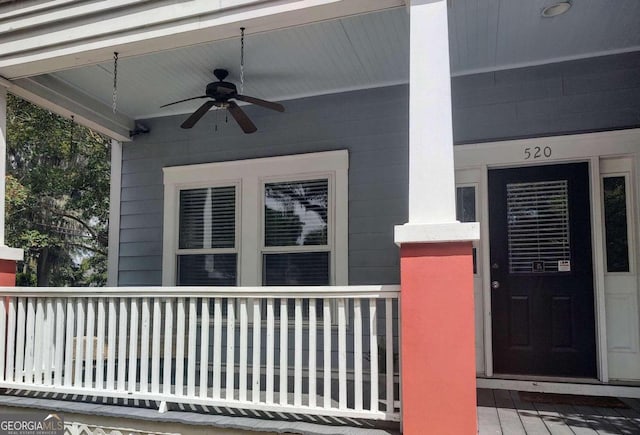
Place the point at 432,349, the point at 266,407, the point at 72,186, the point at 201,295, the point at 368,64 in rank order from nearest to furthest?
1. the point at 432,349
2. the point at 266,407
3. the point at 201,295
4. the point at 368,64
5. the point at 72,186

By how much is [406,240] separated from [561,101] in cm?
249

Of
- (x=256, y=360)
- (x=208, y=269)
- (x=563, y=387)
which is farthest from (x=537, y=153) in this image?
(x=208, y=269)

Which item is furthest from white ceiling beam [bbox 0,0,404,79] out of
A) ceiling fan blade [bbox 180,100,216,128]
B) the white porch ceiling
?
ceiling fan blade [bbox 180,100,216,128]

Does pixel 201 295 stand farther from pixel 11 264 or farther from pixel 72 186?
pixel 72 186

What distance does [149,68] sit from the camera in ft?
14.9

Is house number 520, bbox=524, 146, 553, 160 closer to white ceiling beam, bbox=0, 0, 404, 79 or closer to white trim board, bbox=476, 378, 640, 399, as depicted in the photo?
white trim board, bbox=476, 378, 640, 399

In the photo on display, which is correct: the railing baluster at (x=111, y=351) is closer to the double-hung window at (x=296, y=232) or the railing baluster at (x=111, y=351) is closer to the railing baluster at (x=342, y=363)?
the railing baluster at (x=342, y=363)

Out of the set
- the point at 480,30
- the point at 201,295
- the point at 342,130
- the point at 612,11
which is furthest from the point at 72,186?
the point at 612,11

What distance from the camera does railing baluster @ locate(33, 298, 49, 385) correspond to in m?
3.64

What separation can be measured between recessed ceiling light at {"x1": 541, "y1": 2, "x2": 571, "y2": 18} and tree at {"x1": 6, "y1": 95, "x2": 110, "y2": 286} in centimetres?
860

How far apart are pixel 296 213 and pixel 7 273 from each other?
258cm

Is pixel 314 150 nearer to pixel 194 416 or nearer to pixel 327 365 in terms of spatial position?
pixel 327 365

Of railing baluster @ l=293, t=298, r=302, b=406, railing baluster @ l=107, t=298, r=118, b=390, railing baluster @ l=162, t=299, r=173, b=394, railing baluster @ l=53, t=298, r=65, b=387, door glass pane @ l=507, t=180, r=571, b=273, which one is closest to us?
railing baluster @ l=293, t=298, r=302, b=406

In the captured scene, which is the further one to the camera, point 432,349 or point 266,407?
point 266,407
